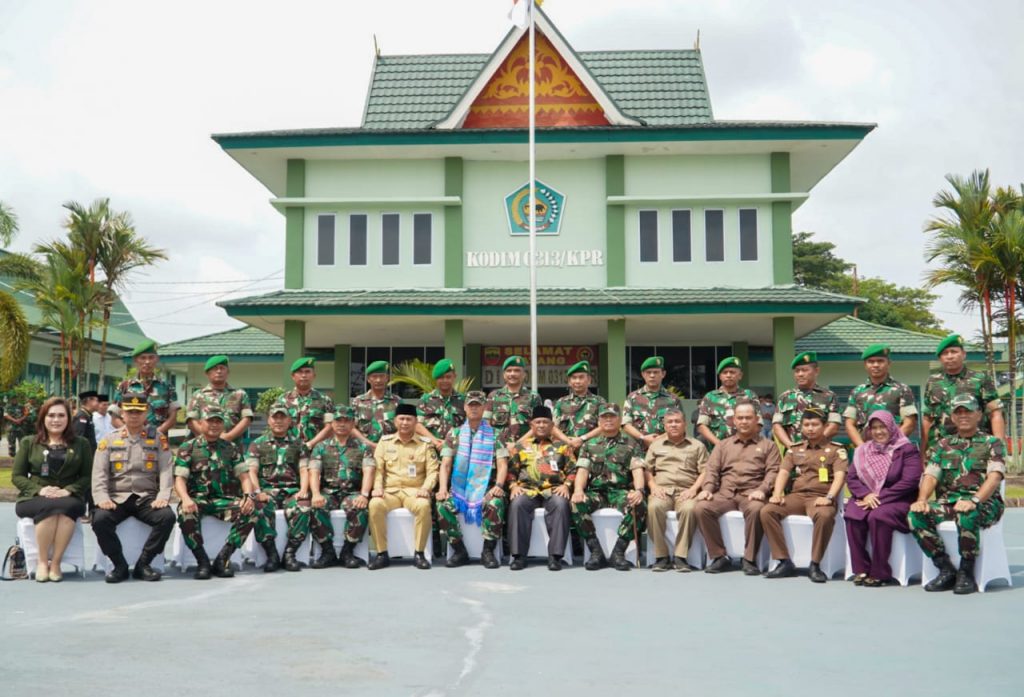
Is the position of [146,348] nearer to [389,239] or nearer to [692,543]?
[692,543]

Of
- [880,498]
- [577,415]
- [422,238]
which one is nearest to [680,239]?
[422,238]

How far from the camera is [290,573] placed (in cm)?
861

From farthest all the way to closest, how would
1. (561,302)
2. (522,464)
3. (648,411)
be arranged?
(561,302), (648,411), (522,464)

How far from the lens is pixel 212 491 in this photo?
859cm

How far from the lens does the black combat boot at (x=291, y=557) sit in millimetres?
8727

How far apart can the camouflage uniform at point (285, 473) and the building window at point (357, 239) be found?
36.6 feet

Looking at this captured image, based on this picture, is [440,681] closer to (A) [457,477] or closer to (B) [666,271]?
(A) [457,477]

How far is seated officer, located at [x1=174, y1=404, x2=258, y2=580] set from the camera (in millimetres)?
8352

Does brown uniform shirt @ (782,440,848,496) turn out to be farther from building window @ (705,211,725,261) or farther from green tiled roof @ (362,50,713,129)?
green tiled roof @ (362,50,713,129)

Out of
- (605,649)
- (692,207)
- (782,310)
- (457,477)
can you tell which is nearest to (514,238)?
(692,207)

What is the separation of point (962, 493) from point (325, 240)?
14847 mm

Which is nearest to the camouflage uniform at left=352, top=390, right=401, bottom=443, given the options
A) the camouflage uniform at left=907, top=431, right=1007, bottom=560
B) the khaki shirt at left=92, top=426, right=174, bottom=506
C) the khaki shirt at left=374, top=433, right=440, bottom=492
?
the khaki shirt at left=374, top=433, right=440, bottom=492

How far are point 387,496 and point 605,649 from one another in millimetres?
3958

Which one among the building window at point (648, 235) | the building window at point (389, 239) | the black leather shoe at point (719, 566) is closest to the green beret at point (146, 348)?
the black leather shoe at point (719, 566)
